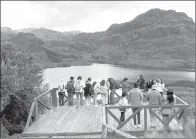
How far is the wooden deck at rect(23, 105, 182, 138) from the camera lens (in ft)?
37.6

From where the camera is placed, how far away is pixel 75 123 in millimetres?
12930

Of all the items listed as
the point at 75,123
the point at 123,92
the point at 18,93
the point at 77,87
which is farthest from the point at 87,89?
the point at 18,93

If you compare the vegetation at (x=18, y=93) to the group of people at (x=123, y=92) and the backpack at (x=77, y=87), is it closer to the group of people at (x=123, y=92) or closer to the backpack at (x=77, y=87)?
the group of people at (x=123, y=92)

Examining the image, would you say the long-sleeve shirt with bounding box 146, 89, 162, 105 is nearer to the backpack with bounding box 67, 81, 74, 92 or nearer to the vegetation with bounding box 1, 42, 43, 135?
the backpack with bounding box 67, 81, 74, 92

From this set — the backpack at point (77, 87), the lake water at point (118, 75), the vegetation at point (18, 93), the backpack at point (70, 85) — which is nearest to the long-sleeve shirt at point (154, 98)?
→ the backpack at point (77, 87)

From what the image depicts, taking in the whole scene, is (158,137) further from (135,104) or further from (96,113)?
(96,113)

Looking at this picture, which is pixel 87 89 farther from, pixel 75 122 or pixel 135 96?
pixel 135 96

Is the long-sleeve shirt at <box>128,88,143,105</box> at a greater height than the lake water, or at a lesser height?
greater

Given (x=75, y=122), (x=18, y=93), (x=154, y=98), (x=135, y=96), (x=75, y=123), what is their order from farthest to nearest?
1. (x=18, y=93)
2. (x=75, y=122)
3. (x=75, y=123)
4. (x=135, y=96)
5. (x=154, y=98)

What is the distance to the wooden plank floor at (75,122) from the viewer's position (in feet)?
38.5

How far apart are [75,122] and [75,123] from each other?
6.8 inches

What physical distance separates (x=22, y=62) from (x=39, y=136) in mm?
11235

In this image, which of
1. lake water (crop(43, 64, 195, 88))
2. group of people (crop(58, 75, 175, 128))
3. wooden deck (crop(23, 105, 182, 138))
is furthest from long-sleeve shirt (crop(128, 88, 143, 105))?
lake water (crop(43, 64, 195, 88))

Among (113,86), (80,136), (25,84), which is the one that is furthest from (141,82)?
(25,84)
